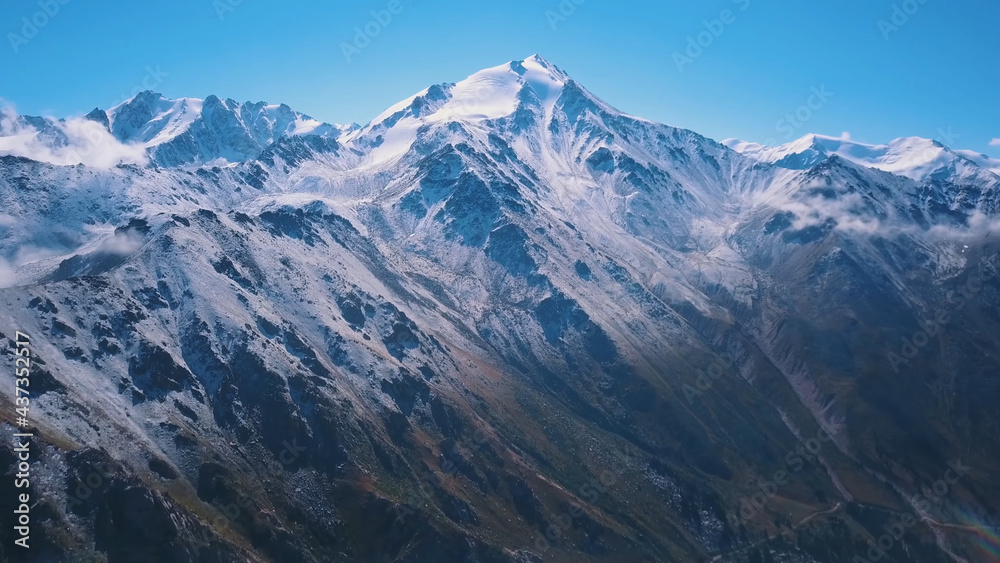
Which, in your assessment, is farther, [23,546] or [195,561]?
[195,561]

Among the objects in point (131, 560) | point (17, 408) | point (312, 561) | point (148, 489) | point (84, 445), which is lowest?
point (312, 561)

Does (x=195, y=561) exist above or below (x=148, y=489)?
below

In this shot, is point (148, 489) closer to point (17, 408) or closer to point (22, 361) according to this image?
point (17, 408)

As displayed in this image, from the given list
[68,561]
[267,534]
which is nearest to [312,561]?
[267,534]

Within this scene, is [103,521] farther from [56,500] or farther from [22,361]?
[22,361]

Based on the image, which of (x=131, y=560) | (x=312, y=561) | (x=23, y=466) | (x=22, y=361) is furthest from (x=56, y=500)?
(x=312, y=561)

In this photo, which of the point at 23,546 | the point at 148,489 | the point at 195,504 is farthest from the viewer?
the point at 195,504

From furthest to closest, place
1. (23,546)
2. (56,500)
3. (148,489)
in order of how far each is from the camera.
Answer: (148,489) < (56,500) < (23,546)

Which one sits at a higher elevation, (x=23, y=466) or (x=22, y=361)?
(x=22, y=361)

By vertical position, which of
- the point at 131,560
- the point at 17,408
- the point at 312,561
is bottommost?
the point at 312,561
